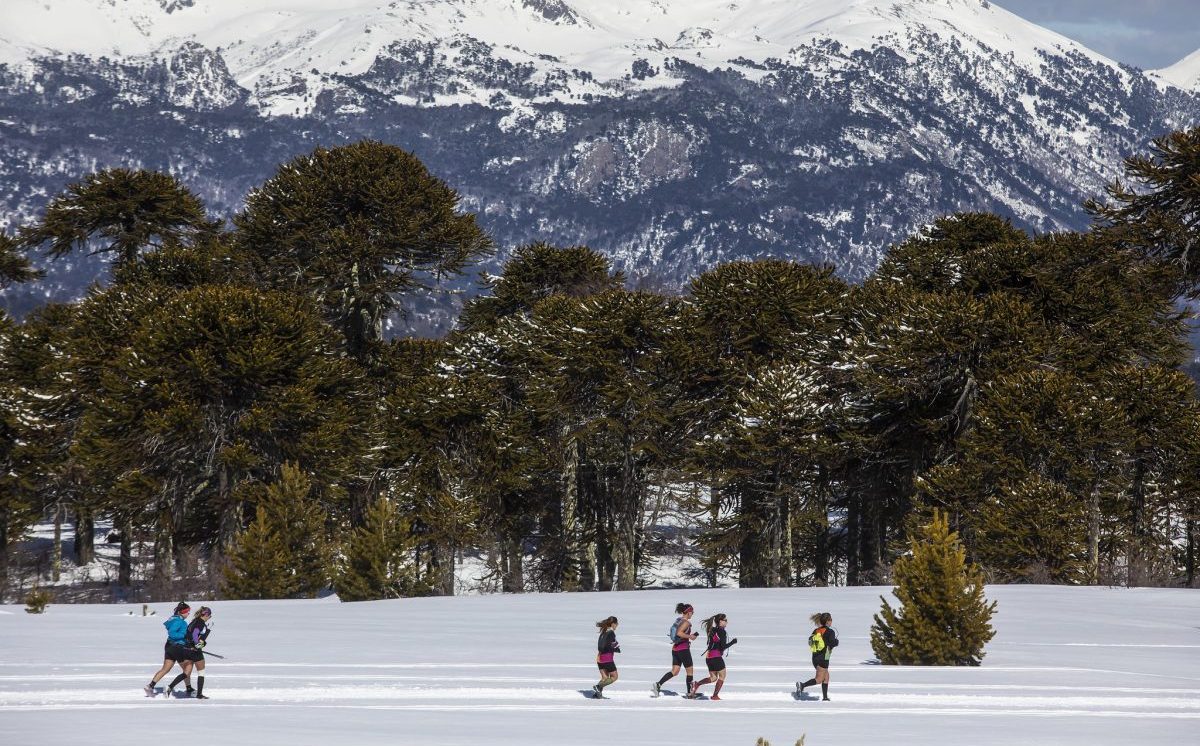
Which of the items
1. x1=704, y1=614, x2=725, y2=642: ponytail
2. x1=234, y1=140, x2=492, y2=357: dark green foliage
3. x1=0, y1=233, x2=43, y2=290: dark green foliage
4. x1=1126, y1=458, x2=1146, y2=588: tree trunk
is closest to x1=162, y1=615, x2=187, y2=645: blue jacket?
x1=704, y1=614, x2=725, y2=642: ponytail

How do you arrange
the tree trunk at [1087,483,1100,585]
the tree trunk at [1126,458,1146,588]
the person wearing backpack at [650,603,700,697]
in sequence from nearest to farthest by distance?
the person wearing backpack at [650,603,700,697], the tree trunk at [1087,483,1100,585], the tree trunk at [1126,458,1146,588]

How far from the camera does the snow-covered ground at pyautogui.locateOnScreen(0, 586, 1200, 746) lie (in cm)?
1421

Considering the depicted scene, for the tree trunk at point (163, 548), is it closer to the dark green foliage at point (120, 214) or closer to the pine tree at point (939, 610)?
the dark green foliage at point (120, 214)

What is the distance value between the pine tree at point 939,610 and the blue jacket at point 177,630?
32.5ft

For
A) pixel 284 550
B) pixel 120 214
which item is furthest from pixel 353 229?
pixel 284 550

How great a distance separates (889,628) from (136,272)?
36.7 meters

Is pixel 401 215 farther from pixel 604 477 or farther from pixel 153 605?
pixel 153 605

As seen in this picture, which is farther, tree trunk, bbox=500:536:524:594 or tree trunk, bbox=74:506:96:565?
tree trunk, bbox=74:506:96:565

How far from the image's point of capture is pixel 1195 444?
1391 inches

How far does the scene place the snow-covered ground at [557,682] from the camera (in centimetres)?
1421

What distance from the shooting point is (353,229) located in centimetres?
4638

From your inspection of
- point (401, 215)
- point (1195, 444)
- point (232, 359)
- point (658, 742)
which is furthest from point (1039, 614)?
point (401, 215)

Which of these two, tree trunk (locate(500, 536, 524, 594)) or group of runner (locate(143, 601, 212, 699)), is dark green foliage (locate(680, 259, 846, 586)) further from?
group of runner (locate(143, 601, 212, 699))

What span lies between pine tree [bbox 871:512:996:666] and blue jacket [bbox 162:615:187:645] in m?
9.90
